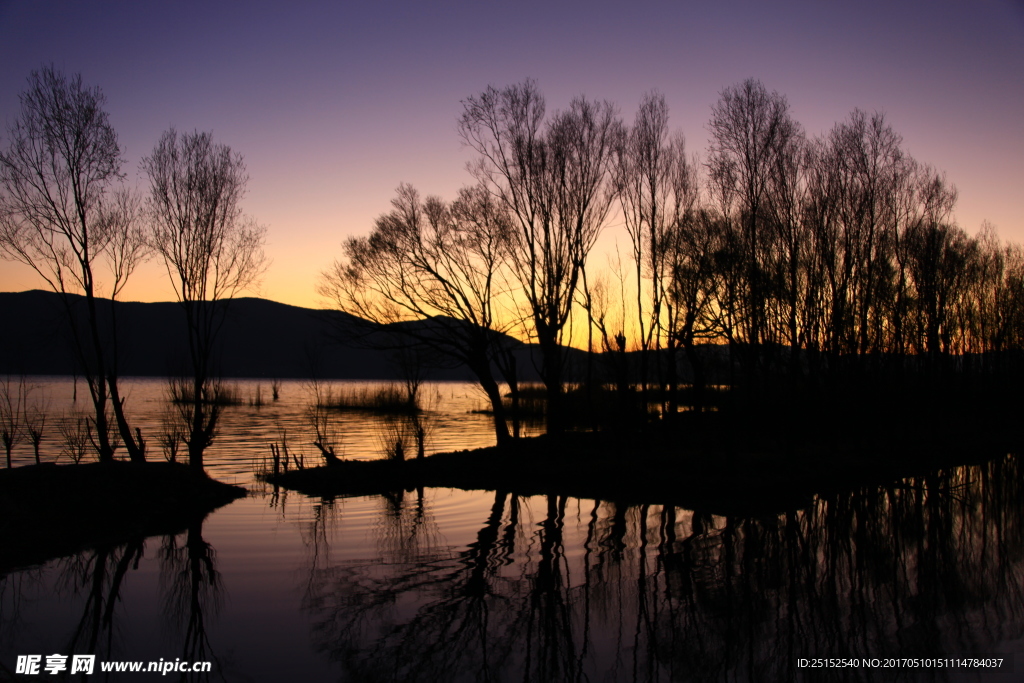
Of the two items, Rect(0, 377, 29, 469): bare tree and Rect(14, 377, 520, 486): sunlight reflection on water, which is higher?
Rect(0, 377, 29, 469): bare tree

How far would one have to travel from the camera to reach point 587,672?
6.87 m

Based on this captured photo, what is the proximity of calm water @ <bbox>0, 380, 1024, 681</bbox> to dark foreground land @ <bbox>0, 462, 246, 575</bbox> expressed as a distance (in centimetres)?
102

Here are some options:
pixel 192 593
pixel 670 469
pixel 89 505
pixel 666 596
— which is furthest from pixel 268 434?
pixel 666 596

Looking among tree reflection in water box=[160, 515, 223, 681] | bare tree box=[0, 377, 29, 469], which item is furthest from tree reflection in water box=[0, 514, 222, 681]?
bare tree box=[0, 377, 29, 469]

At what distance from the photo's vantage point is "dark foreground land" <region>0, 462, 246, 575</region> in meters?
12.2

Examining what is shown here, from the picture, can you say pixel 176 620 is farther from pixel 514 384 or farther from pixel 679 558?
pixel 514 384

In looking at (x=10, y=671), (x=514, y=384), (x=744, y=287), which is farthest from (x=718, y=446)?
(x=10, y=671)

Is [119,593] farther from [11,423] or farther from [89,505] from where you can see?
[11,423]

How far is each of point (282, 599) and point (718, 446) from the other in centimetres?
2023

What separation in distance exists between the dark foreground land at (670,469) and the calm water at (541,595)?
2.24 metres

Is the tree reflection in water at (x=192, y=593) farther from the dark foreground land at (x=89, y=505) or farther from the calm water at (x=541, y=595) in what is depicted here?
the dark foreground land at (x=89, y=505)

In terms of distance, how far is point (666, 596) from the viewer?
9.20 metres

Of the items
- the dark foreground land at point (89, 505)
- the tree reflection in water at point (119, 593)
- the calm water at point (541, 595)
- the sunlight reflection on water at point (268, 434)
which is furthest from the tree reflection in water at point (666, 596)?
the sunlight reflection on water at point (268, 434)

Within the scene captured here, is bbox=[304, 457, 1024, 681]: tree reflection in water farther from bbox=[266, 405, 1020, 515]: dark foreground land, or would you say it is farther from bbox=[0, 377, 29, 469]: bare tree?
bbox=[0, 377, 29, 469]: bare tree
